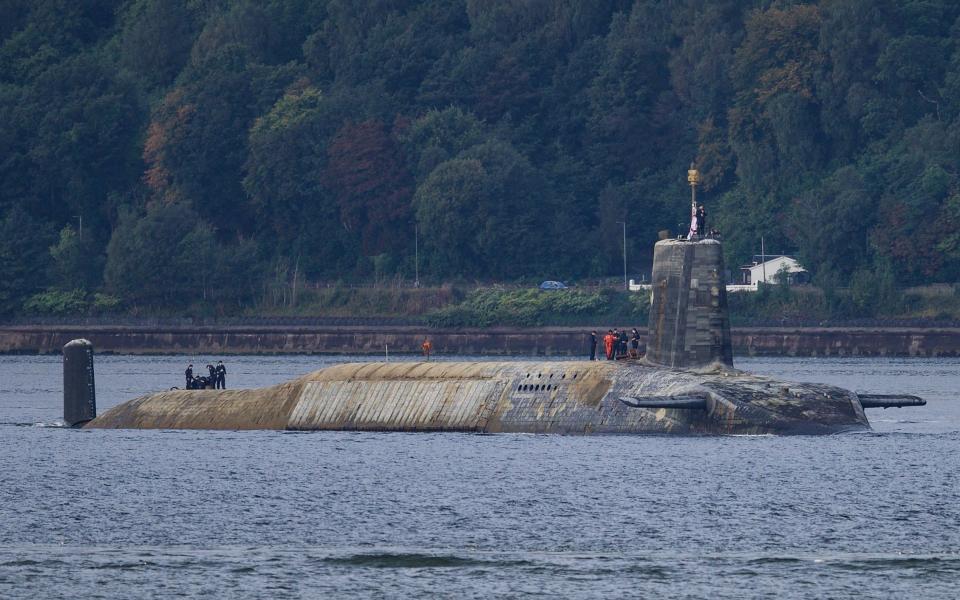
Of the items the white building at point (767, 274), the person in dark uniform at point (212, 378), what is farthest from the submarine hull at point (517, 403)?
the white building at point (767, 274)

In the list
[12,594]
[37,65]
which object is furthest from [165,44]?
[12,594]

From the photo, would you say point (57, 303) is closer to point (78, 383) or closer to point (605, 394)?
point (78, 383)

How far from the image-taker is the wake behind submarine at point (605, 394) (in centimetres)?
5228

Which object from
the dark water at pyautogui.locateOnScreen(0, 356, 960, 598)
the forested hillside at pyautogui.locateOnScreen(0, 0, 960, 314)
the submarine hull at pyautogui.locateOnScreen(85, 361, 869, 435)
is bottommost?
the dark water at pyautogui.locateOnScreen(0, 356, 960, 598)

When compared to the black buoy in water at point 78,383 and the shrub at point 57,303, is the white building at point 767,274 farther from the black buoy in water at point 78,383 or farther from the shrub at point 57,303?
the black buoy in water at point 78,383

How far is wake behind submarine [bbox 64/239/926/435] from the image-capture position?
52.3 meters

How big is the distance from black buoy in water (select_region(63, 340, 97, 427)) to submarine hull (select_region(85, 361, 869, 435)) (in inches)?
25.2

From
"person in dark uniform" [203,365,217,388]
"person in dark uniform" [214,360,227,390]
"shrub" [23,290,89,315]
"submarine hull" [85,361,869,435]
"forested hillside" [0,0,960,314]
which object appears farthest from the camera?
"shrub" [23,290,89,315]

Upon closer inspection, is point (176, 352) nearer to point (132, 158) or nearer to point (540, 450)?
point (132, 158)

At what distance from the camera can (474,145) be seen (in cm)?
14550

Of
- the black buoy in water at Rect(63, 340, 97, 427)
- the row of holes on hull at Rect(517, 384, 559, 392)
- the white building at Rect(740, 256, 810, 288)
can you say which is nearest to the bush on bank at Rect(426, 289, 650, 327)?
the white building at Rect(740, 256, 810, 288)

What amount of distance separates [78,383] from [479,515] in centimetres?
2315

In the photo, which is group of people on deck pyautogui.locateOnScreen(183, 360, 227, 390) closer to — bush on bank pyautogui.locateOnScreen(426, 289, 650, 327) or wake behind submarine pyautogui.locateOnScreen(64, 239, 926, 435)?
wake behind submarine pyautogui.locateOnScreen(64, 239, 926, 435)

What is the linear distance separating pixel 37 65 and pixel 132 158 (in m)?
11.8
